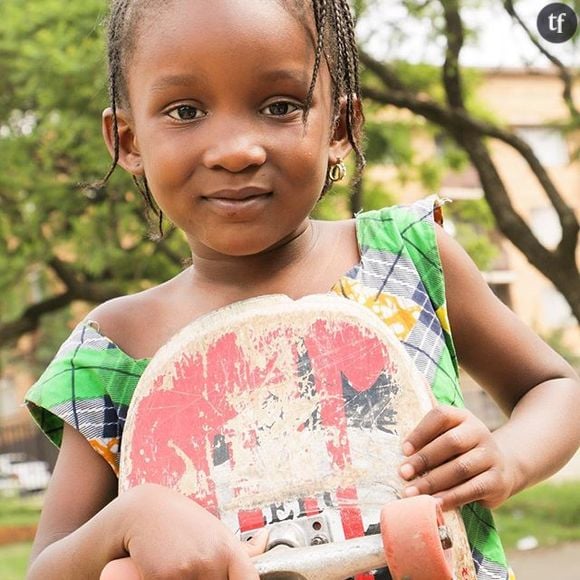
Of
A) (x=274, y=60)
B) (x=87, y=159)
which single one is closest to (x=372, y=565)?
(x=274, y=60)

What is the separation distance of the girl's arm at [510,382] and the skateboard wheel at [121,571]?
46 centimetres

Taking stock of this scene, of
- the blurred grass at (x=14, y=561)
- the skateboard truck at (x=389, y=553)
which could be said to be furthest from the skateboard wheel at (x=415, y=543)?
the blurred grass at (x=14, y=561)

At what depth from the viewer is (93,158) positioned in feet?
36.7

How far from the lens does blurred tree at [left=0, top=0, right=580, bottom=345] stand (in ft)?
30.5

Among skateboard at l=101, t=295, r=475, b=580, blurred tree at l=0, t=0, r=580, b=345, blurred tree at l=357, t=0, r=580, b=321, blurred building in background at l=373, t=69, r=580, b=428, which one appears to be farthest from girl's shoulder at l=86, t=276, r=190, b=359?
blurred building in background at l=373, t=69, r=580, b=428

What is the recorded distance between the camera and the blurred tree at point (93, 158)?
366 inches

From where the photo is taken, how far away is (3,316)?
642 inches

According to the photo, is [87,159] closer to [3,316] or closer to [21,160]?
[21,160]

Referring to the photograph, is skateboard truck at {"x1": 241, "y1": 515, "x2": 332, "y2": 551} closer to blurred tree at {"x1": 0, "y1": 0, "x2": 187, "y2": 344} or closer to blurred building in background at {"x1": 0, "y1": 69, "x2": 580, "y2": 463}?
blurred tree at {"x1": 0, "y1": 0, "x2": 187, "y2": 344}

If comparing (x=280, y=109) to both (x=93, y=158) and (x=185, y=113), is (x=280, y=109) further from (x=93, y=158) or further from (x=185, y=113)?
(x=93, y=158)

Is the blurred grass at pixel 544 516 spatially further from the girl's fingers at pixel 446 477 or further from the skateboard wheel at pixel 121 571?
the skateboard wheel at pixel 121 571

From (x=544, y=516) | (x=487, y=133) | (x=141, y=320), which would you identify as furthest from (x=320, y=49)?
(x=544, y=516)

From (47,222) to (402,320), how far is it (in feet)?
37.2

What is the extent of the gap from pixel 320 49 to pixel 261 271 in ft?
1.16
